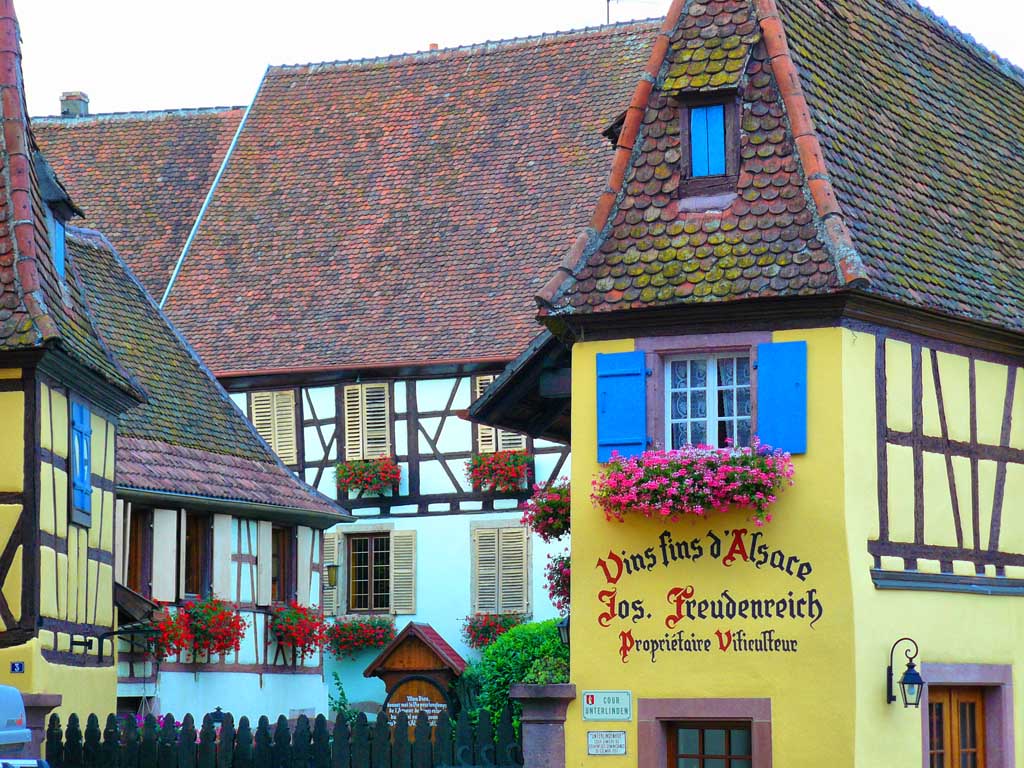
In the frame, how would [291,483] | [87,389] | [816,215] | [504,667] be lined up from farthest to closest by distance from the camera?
[291,483] < [504,667] < [87,389] < [816,215]

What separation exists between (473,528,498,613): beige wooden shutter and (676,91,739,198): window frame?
54.6 ft

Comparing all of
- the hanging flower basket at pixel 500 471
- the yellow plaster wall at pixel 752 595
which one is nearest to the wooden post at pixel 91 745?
the yellow plaster wall at pixel 752 595

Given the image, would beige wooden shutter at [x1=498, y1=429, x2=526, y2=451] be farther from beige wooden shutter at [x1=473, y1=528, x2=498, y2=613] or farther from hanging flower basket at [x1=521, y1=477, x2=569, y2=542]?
hanging flower basket at [x1=521, y1=477, x2=569, y2=542]

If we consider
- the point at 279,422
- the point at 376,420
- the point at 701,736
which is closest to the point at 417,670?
the point at 376,420

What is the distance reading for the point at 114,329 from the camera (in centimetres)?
2972

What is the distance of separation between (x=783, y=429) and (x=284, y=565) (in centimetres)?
1593

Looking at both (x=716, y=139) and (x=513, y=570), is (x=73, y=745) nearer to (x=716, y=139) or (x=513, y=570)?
(x=716, y=139)

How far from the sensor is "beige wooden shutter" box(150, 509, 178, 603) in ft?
95.5

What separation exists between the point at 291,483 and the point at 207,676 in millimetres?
3452

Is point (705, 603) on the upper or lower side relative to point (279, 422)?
lower

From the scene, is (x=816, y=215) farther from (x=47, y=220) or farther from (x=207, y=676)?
(x=207, y=676)

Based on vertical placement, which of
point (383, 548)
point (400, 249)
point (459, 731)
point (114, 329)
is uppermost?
point (400, 249)

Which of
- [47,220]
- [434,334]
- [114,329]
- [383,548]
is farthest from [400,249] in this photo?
[47,220]

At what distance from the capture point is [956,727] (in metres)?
18.9
